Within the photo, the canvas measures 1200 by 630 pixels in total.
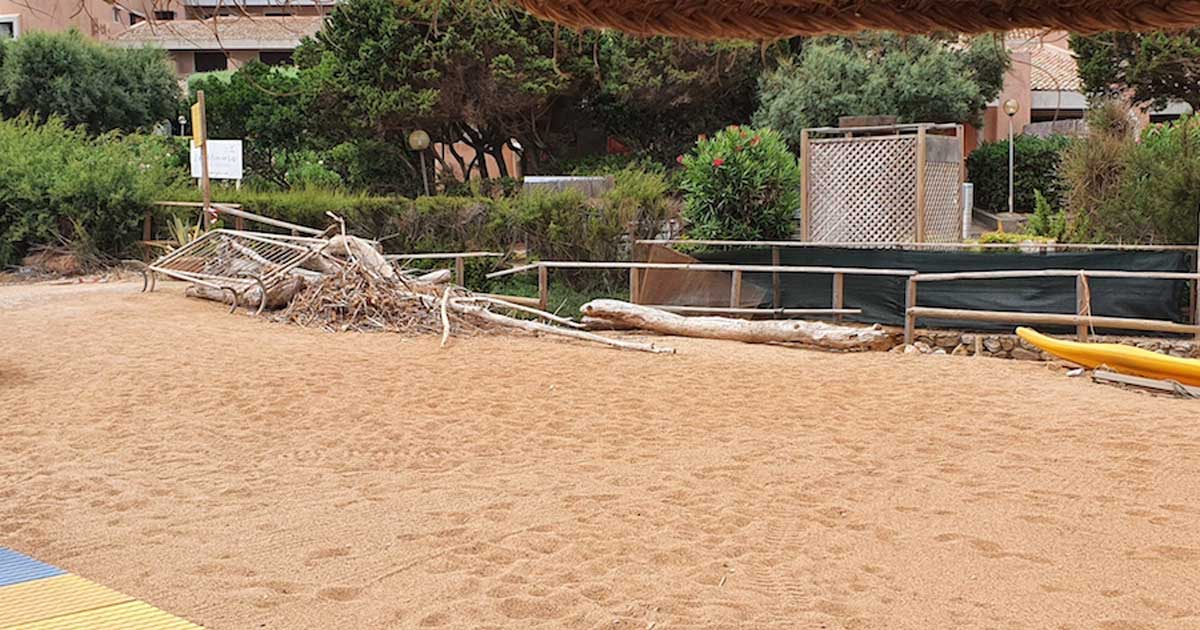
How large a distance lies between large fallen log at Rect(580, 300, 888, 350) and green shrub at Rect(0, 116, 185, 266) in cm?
707

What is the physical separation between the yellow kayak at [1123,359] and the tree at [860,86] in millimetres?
12107

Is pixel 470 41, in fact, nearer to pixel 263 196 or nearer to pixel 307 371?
pixel 263 196

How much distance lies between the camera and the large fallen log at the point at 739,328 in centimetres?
952

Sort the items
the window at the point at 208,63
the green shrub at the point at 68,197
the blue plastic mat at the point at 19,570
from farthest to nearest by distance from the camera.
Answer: the window at the point at 208,63 → the green shrub at the point at 68,197 → the blue plastic mat at the point at 19,570

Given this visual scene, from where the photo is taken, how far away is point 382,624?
126 inches

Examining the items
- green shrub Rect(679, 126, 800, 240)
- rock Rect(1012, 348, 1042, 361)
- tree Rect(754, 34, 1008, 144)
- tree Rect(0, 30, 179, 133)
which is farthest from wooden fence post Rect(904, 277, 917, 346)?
tree Rect(0, 30, 179, 133)

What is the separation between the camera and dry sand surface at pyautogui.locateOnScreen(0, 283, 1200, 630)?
343 cm

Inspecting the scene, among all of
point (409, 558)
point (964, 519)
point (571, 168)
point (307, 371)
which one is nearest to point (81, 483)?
point (409, 558)

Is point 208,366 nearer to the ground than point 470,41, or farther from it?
nearer to the ground

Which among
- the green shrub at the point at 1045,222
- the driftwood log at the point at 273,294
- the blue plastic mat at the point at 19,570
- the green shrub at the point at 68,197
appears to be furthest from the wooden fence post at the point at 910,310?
the green shrub at the point at 68,197

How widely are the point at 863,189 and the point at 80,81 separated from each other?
18606mm

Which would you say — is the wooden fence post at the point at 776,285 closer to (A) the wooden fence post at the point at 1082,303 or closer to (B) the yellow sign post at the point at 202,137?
(A) the wooden fence post at the point at 1082,303

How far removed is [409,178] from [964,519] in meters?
Answer: 19.0

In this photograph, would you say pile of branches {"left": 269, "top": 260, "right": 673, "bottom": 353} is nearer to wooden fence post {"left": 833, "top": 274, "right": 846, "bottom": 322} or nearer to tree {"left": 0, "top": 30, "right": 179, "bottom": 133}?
wooden fence post {"left": 833, "top": 274, "right": 846, "bottom": 322}
